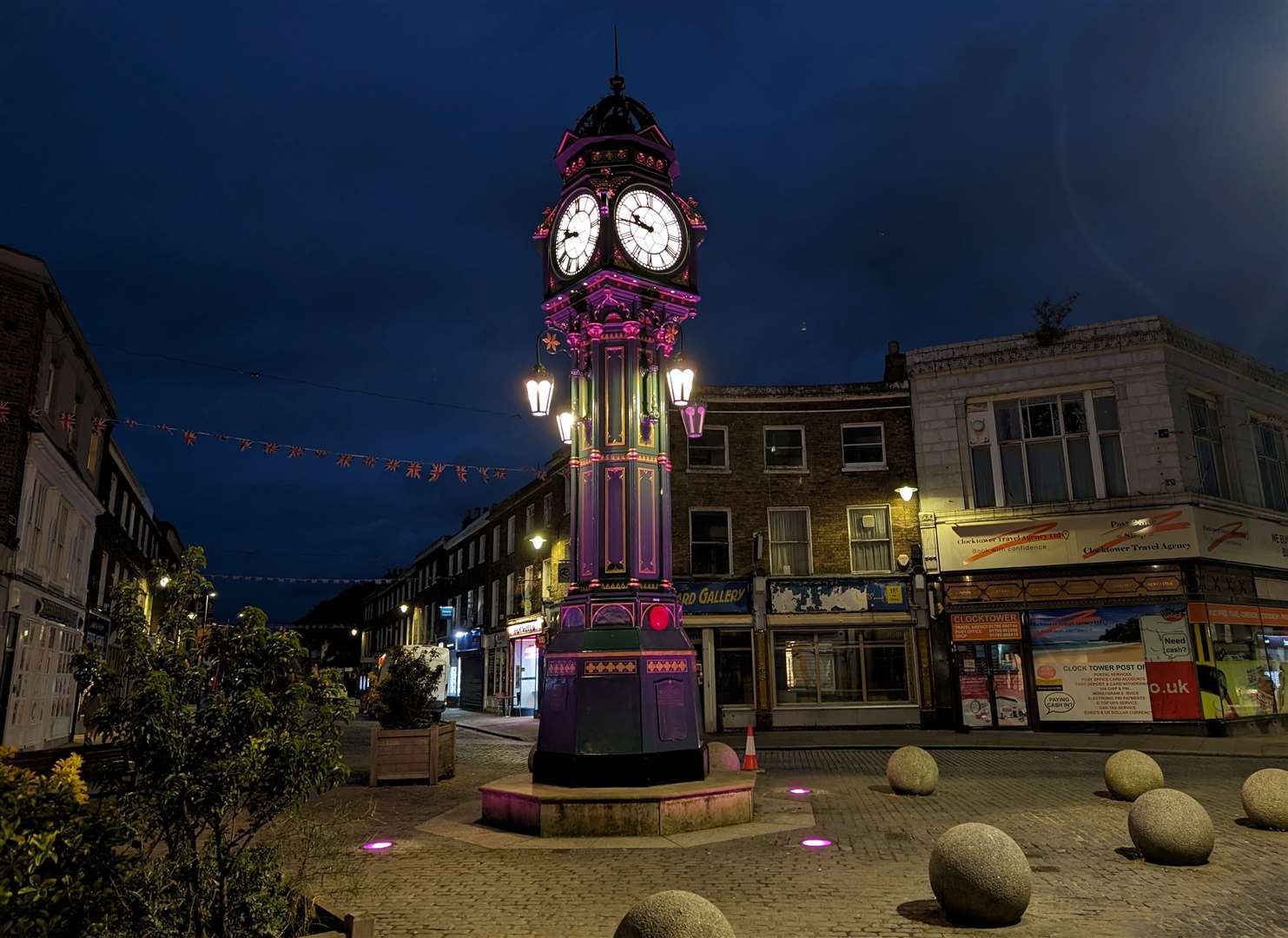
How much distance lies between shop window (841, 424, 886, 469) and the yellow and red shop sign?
17.1 feet

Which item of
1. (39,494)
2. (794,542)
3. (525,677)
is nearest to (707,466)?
(794,542)

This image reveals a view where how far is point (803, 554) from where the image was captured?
87.9 ft

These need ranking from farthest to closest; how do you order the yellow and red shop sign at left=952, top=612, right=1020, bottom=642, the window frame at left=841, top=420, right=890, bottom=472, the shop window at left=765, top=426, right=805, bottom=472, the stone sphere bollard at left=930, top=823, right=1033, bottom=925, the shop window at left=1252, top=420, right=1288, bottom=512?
the shop window at left=765, top=426, right=805, bottom=472
the window frame at left=841, top=420, right=890, bottom=472
the shop window at left=1252, top=420, right=1288, bottom=512
the yellow and red shop sign at left=952, top=612, right=1020, bottom=642
the stone sphere bollard at left=930, top=823, right=1033, bottom=925

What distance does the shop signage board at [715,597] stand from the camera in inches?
1034

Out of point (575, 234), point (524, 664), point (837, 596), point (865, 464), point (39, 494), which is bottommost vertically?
point (524, 664)

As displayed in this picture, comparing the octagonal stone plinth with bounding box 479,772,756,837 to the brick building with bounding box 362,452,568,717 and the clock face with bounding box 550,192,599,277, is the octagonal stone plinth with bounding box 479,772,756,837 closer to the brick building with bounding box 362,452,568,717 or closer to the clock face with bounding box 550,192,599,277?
the clock face with bounding box 550,192,599,277

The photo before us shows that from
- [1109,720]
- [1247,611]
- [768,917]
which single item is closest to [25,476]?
[768,917]

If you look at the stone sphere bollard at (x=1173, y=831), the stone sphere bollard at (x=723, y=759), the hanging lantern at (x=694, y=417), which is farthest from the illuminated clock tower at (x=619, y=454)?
the stone sphere bollard at (x=1173, y=831)

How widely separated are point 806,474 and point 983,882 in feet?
68.6

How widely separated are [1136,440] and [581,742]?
771 inches

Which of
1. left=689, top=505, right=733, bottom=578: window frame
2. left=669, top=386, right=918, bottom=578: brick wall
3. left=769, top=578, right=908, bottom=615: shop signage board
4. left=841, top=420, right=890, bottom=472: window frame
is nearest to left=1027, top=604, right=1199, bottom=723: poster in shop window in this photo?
left=769, top=578, right=908, bottom=615: shop signage board

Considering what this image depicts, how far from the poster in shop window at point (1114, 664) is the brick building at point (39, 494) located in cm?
2507

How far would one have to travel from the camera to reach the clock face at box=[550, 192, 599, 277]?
1223 cm

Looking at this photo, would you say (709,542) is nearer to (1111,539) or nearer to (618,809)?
(1111,539)
